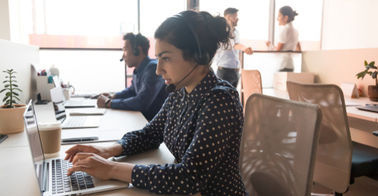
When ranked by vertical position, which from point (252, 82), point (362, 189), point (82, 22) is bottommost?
point (362, 189)

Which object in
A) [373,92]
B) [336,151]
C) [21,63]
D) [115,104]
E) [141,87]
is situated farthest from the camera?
[373,92]

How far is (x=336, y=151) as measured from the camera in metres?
1.47

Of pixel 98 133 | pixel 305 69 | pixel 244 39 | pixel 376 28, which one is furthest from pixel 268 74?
pixel 98 133

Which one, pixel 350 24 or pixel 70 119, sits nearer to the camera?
pixel 70 119

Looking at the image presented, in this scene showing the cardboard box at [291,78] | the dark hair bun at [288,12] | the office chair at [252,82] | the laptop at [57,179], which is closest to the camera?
the laptop at [57,179]

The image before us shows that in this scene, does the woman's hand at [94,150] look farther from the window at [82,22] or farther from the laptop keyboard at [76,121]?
the window at [82,22]

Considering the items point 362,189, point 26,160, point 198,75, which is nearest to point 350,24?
point 362,189

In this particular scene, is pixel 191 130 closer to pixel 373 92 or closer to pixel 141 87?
pixel 141 87

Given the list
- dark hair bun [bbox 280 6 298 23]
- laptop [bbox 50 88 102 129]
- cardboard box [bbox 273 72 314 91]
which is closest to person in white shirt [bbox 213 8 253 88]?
cardboard box [bbox 273 72 314 91]

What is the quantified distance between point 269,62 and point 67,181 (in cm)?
300

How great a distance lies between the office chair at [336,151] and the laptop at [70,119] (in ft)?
4.03

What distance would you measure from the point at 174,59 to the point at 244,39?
3762 mm

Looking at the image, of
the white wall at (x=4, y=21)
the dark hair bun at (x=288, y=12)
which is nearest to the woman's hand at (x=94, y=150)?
the white wall at (x=4, y=21)

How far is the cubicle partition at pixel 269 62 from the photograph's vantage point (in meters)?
3.33
